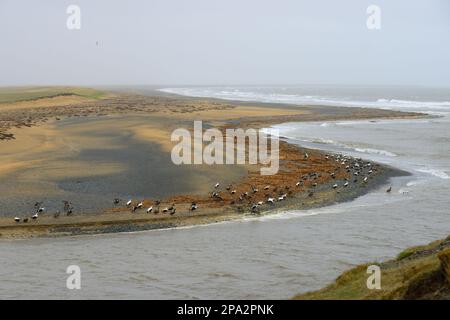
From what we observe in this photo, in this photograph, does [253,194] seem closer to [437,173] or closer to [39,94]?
[437,173]

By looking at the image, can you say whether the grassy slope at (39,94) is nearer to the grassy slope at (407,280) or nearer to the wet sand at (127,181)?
the wet sand at (127,181)

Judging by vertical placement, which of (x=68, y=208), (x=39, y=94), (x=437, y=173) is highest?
(x=39, y=94)

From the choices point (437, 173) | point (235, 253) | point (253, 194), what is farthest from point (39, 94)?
point (235, 253)

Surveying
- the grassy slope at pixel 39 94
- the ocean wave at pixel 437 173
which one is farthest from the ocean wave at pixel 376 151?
the grassy slope at pixel 39 94

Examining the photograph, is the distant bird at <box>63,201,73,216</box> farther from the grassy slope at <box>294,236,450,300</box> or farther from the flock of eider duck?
the grassy slope at <box>294,236,450,300</box>

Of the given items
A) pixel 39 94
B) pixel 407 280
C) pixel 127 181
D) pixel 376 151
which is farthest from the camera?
pixel 39 94

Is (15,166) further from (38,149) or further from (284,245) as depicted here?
(284,245)
